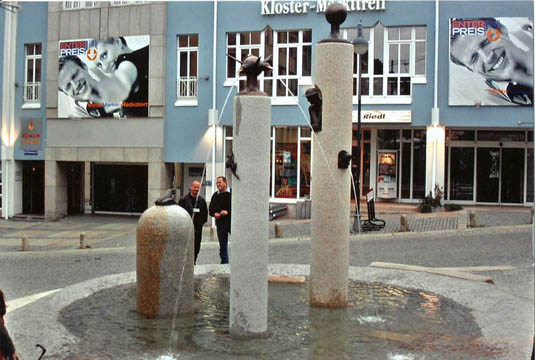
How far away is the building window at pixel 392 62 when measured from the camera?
25438mm

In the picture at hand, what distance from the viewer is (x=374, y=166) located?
92.9ft

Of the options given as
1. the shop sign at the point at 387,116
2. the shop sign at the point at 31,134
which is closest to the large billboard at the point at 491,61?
the shop sign at the point at 387,116

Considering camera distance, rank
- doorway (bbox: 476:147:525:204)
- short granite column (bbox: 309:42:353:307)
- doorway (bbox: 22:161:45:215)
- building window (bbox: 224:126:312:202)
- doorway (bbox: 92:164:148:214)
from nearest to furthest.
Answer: short granite column (bbox: 309:42:353:307) → building window (bbox: 224:126:312:202) → doorway (bbox: 476:147:525:204) → doorway (bbox: 92:164:148:214) → doorway (bbox: 22:161:45:215)

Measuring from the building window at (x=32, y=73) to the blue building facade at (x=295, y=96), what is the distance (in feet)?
0.25

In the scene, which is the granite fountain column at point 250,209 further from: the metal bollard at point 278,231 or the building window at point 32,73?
the building window at point 32,73

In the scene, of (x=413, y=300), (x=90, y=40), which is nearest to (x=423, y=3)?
(x=90, y=40)

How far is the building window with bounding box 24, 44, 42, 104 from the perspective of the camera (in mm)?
30281

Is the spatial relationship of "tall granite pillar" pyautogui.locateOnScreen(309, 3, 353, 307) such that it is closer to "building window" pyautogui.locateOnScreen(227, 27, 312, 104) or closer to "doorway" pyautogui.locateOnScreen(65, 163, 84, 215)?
"building window" pyautogui.locateOnScreen(227, 27, 312, 104)

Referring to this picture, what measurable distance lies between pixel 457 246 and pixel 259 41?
14009 millimetres

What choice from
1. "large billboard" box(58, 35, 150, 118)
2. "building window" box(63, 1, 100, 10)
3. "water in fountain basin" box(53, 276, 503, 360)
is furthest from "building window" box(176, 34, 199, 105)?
"water in fountain basin" box(53, 276, 503, 360)

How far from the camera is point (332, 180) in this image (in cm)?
775

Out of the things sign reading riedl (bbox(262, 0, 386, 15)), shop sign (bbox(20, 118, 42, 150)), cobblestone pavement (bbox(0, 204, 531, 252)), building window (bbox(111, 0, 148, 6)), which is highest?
building window (bbox(111, 0, 148, 6))

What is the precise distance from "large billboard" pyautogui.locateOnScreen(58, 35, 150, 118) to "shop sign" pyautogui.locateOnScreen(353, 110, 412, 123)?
9.64 m

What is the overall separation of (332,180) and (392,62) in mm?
19216
